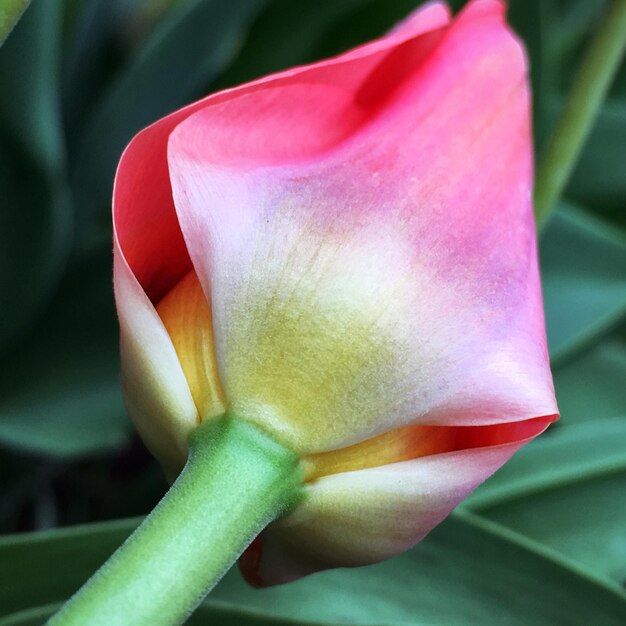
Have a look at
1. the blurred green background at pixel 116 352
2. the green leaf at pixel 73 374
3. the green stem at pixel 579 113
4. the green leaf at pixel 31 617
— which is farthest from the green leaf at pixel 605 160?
the green leaf at pixel 31 617

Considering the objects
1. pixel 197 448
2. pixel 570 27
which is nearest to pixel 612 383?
pixel 570 27

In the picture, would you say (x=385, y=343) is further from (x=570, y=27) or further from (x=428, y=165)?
(x=570, y=27)

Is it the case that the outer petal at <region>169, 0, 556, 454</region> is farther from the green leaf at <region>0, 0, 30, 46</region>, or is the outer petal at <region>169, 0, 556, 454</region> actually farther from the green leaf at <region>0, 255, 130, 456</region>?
the green leaf at <region>0, 255, 130, 456</region>

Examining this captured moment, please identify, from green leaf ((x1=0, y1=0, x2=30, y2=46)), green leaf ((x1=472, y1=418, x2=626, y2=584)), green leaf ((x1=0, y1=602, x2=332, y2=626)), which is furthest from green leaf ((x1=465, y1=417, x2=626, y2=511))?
green leaf ((x1=0, y1=0, x2=30, y2=46))

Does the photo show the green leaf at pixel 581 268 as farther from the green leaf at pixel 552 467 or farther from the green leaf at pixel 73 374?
the green leaf at pixel 73 374

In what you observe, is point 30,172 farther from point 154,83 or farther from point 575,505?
point 575,505

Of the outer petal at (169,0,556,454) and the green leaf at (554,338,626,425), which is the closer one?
the outer petal at (169,0,556,454)

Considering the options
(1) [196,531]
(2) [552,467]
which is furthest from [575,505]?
(1) [196,531]
